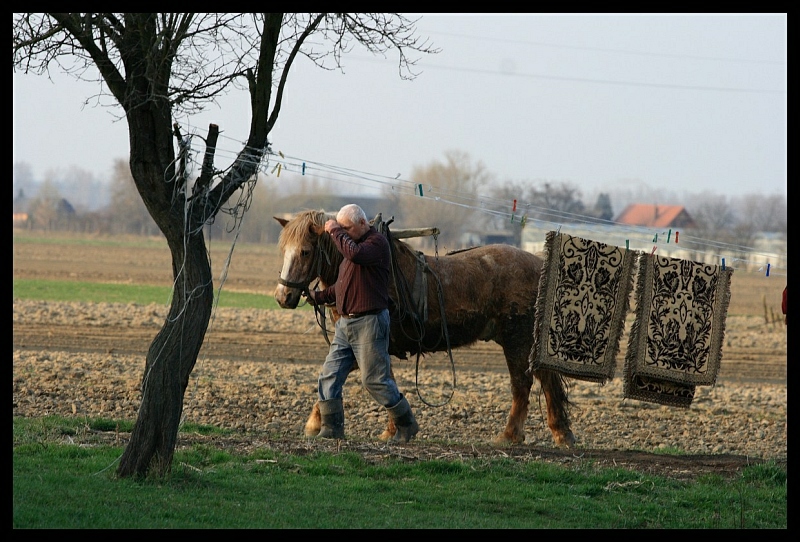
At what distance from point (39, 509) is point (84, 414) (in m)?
4.26

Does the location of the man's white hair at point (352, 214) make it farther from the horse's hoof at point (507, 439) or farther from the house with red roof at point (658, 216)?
the house with red roof at point (658, 216)

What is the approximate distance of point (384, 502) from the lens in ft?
20.9

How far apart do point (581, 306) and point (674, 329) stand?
895mm

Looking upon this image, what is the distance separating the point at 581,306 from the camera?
8664mm

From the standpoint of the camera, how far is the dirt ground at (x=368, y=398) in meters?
8.62

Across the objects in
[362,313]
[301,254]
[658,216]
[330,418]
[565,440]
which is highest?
[658,216]

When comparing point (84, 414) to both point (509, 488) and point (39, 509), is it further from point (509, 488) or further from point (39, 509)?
point (509, 488)

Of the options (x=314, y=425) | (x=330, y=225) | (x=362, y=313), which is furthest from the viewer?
(x=314, y=425)

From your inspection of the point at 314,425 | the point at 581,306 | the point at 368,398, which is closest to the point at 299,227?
the point at 314,425

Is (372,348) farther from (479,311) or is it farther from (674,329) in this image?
(674,329)

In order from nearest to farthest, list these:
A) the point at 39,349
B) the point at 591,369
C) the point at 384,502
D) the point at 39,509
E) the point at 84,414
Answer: the point at 39,509, the point at 384,502, the point at 591,369, the point at 84,414, the point at 39,349

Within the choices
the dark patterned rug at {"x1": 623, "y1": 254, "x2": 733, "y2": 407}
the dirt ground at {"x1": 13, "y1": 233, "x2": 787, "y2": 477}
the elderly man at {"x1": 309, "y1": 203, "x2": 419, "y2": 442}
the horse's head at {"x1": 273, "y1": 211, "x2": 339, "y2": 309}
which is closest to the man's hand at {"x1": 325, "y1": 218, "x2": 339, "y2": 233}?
the elderly man at {"x1": 309, "y1": 203, "x2": 419, "y2": 442}

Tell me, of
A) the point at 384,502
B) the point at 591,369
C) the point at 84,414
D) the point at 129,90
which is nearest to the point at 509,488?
the point at 384,502

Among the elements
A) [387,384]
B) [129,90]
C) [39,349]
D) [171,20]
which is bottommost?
[39,349]
